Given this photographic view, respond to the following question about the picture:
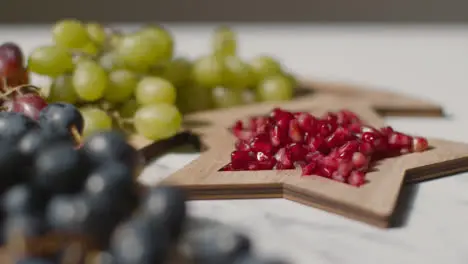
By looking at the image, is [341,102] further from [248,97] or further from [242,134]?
[242,134]

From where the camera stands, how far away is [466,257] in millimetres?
1016

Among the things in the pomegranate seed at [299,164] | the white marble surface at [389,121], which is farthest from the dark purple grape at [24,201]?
the pomegranate seed at [299,164]

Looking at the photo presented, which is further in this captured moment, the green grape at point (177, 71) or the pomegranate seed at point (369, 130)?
the green grape at point (177, 71)

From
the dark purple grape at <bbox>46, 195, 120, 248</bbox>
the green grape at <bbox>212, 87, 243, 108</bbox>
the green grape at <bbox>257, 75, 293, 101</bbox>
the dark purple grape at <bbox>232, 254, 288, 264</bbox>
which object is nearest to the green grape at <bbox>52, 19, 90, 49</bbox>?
the green grape at <bbox>212, 87, 243, 108</bbox>

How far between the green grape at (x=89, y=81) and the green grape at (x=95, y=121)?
36 millimetres

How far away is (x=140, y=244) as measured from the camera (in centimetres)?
79

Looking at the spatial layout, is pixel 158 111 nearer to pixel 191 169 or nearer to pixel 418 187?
pixel 191 169

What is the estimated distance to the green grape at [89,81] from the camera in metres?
1.50

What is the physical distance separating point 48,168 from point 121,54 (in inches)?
31.6

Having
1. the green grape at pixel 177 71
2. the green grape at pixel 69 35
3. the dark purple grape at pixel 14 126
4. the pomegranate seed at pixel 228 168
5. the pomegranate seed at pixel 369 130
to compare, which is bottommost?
the pomegranate seed at pixel 228 168

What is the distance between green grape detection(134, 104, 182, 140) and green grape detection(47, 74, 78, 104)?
0.47ft

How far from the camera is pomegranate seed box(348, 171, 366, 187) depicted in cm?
122

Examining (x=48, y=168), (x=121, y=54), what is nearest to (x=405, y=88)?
(x=121, y=54)

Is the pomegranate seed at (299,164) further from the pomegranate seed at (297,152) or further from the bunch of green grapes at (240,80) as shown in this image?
the bunch of green grapes at (240,80)
